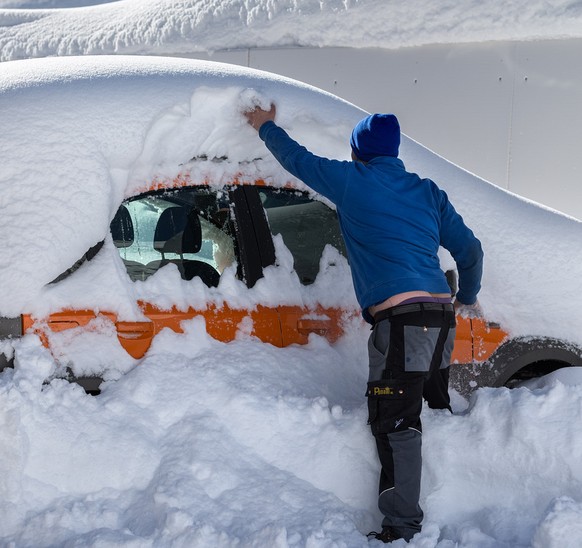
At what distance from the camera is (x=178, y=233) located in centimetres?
308

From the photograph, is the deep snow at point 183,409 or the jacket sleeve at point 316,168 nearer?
the deep snow at point 183,409

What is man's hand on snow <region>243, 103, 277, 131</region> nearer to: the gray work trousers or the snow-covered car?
the snow-covered car

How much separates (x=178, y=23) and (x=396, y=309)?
531 centimetres

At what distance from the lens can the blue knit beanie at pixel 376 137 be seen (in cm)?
298

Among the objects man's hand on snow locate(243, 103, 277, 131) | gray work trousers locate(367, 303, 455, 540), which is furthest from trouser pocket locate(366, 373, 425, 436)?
man's hand on snow locate(243, 103, 277, 131)

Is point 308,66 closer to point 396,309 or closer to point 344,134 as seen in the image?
point 344,134

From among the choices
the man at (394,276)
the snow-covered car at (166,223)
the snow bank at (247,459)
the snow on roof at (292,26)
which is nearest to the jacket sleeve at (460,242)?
the man at (394,276)

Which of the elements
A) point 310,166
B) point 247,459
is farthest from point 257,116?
point 247,459

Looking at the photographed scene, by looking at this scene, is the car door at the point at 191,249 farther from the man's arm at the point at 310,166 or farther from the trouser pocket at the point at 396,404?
the trouser pocket at the point at 396,404

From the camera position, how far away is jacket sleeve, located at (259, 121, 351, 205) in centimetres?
294

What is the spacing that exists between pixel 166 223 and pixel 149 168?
Answer: 24cm

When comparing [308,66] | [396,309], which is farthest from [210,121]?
[308,66]

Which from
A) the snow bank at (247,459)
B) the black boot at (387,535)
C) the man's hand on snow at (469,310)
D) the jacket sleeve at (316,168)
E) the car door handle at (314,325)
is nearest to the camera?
the snow bank at (247,459)

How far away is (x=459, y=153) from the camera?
22.6ft
